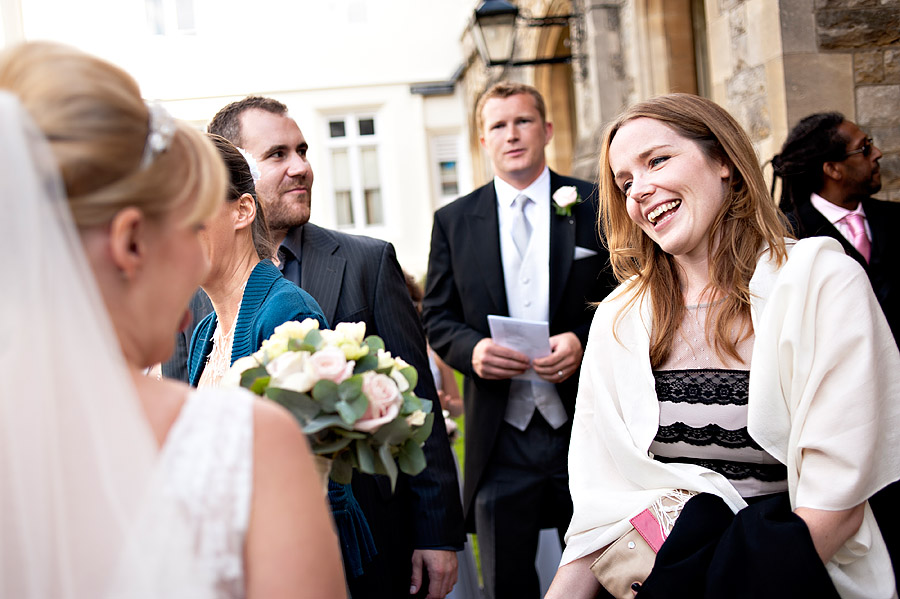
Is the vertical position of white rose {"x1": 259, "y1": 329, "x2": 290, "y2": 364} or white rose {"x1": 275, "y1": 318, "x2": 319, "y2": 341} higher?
white rose {"x1": 275, "y1": 318, "x2": 319, "y2": 341}

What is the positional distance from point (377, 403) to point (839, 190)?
347cm

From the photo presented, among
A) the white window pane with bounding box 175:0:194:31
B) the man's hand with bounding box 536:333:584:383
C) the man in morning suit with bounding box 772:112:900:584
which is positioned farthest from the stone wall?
the white window pane with bounding box 175:0:194:31

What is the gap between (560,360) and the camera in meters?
3.70

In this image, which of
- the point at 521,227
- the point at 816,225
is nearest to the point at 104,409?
the point at 521,227

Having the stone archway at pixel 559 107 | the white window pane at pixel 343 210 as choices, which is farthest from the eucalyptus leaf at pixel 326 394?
the white window pane at pixel 343 210

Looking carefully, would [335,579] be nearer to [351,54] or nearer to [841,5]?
[841,5]

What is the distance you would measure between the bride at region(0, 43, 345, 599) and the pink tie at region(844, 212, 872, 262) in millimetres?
3805

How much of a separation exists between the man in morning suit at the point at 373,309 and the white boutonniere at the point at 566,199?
122cm

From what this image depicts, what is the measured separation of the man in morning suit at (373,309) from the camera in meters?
2.76

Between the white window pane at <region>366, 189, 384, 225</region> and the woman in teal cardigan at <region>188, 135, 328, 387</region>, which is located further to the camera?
the white window pane at <region>366, 189, 384, 225</region>

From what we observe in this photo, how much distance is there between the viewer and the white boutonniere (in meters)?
3.99

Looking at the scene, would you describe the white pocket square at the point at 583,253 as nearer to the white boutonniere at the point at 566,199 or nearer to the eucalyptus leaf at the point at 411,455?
the white boutonniere at the point at 566,199

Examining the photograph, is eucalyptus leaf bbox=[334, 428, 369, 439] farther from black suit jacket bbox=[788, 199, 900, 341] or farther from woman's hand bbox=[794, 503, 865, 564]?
black suit jacket bbox=[788, 199, 900, 341]

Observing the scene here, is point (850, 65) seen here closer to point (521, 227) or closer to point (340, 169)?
point (521, 227)
